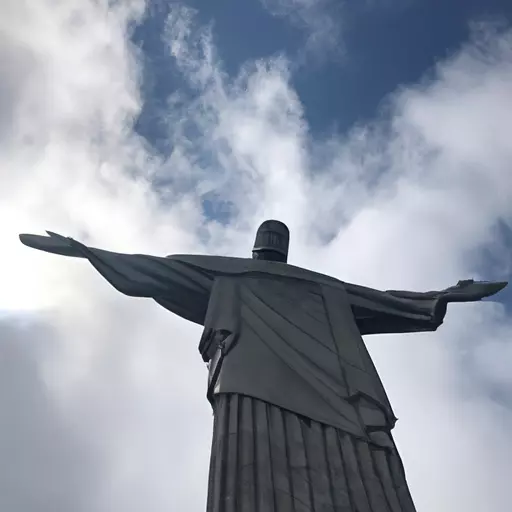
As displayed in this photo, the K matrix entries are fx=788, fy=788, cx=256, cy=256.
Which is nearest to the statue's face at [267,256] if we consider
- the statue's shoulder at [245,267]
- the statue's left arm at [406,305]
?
the statue's shoulder at [245,267]

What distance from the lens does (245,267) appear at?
1052 cm

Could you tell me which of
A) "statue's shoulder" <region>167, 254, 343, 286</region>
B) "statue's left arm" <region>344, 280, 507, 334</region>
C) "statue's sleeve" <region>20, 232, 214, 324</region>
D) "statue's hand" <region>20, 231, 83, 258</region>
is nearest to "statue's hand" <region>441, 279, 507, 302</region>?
"statue's left arm" <region>344, 280, 507, 334</region>

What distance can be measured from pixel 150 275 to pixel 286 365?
87.1 inches

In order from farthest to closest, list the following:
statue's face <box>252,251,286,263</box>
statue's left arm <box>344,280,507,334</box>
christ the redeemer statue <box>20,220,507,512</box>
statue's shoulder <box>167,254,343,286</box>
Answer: statue's face <box>252,251,286,263</box>, statue's left arm <box>344,280,507,334</box>, statue's shoulder <box>167,254,343,286</box>, christ the redeemer statue <box>20,220,507,512</box>

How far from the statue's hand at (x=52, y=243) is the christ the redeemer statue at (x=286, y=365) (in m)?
0.01

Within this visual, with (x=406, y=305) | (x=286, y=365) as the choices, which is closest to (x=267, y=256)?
(x=406, y=305)

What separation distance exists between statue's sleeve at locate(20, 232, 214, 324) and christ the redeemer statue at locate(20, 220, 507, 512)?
0.5 inches

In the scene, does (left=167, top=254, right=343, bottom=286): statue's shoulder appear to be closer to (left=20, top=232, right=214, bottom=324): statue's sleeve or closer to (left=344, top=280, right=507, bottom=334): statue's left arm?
(left=20, top=232, right=214, bottom=324): statue's sleeve

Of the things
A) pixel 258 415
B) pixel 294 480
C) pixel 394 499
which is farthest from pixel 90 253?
pixel 394 499

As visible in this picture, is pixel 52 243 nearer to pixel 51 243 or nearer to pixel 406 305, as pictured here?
pixel 51 243

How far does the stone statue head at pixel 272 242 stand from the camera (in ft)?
36.8

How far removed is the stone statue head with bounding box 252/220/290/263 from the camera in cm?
1123

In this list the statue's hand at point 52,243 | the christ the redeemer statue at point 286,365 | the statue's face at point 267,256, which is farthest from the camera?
the statue's face at point 267,256

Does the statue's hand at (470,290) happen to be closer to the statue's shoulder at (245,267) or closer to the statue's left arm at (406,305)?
the statue's left arm at (406,305)
